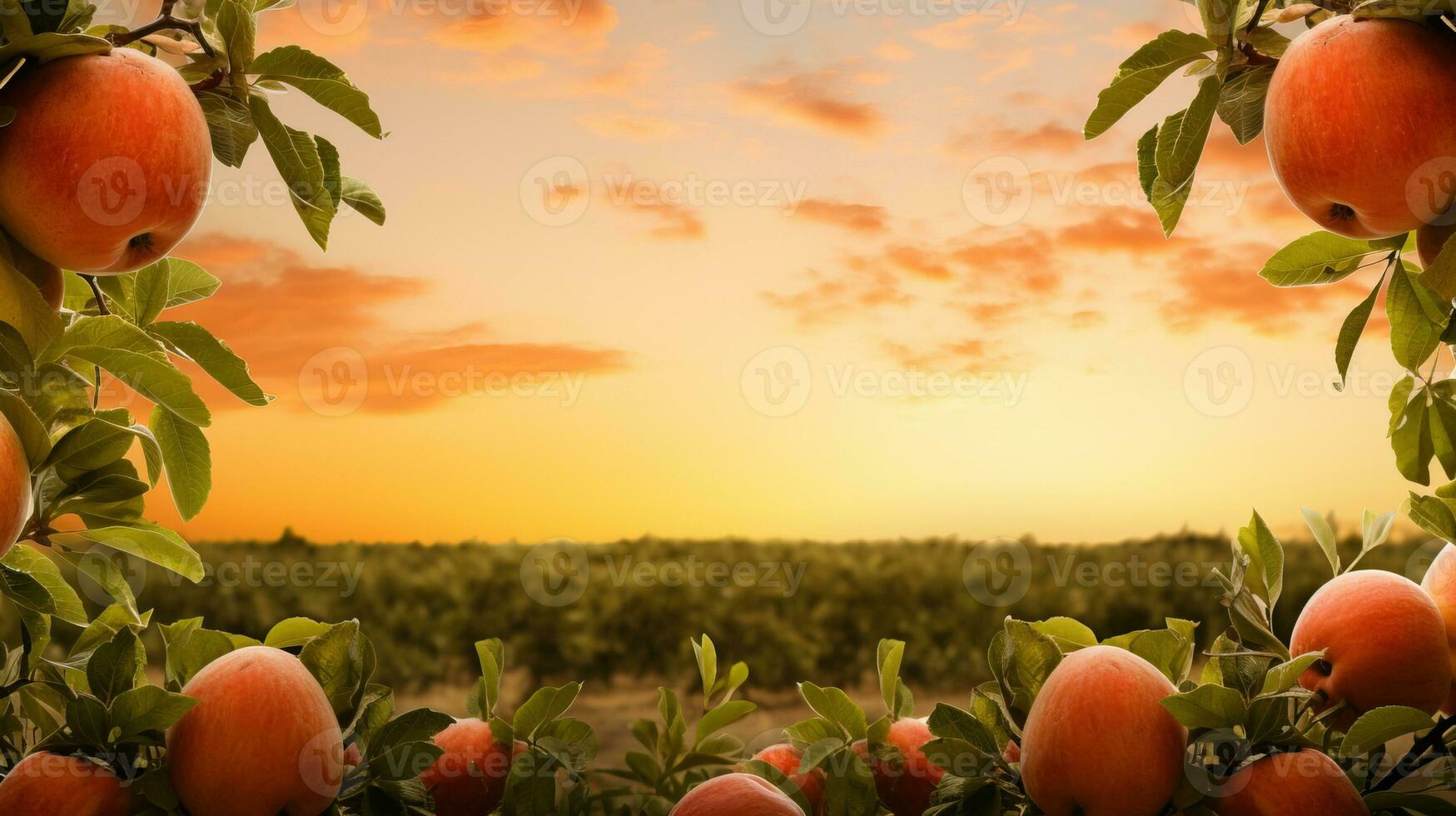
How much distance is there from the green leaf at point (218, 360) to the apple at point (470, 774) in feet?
1.52

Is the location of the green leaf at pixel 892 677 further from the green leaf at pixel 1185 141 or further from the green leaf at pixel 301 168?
the green leaf at pixel 301 168

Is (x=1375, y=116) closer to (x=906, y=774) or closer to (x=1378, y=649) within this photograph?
(x=1378, y=649)

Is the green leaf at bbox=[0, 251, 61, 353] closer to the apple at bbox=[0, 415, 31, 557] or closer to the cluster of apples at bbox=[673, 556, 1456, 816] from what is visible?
the apple at bbox=[0, 415, 31, 557]

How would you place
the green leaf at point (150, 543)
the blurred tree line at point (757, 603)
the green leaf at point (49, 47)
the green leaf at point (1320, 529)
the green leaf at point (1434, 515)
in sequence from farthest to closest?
the blurred tree line at point (757, 603)
the green leaf at point (1320, 529)
the green leaf at point (1434, 515)
the green leaf at point (150, 543)
the green leaf at point (49, 47)

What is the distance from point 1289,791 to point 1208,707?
0.43 feet

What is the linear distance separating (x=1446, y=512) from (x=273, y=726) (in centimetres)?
142

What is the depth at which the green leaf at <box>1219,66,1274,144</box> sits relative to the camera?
3.58ft

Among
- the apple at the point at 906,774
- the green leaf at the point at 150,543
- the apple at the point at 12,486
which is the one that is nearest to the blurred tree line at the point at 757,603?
the apple at the point at 906,774

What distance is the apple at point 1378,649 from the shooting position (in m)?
1.15

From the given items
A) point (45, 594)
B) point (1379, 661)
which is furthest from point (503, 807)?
point (1379, 661)

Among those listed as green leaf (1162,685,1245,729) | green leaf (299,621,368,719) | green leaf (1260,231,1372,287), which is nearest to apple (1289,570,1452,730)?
green leaf (1162,685,1245,729)

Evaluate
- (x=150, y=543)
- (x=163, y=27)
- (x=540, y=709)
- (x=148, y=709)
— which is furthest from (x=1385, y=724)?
(x=163, y=27)

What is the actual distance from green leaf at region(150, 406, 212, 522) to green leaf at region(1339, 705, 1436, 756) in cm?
136

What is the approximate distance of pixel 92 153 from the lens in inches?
35.8
